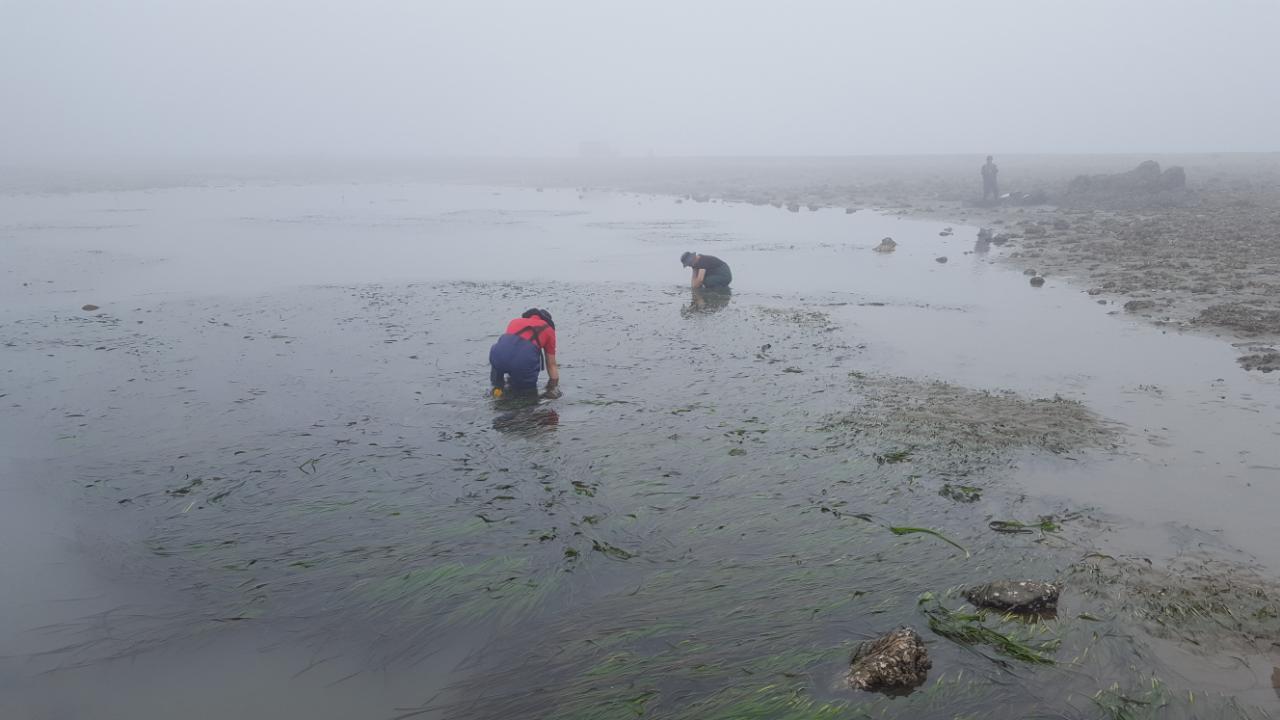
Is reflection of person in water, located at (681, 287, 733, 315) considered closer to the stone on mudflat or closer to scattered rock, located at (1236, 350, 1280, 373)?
the stone on mudflat

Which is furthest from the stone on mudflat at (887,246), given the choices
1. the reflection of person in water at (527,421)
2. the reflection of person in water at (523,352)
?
the reflection of person in water at (527,421)

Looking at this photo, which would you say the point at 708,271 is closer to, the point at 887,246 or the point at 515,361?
the point at 515,361

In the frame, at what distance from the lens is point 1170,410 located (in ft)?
32.2

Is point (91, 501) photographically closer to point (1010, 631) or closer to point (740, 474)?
point (740, 474)

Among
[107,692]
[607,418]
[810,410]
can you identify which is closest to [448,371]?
[607,418]

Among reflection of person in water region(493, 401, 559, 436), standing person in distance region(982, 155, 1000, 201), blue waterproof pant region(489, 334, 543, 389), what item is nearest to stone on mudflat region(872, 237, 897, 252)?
standing person in distance region(982, 155, 1000, 201)

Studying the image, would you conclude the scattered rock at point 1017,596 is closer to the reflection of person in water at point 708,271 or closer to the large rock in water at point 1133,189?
the reflection of person in water at point 708,271

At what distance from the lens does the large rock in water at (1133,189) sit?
36250 mm

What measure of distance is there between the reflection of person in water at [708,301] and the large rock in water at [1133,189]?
28.2 meters

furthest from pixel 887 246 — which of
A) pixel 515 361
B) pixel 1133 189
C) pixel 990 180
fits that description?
pixel 1133 189

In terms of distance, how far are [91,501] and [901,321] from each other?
14.2m

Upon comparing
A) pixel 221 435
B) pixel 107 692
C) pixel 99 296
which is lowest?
pixel 107 692

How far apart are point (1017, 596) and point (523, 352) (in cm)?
684

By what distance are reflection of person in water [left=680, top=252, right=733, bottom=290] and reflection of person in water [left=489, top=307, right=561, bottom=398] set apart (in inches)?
338
